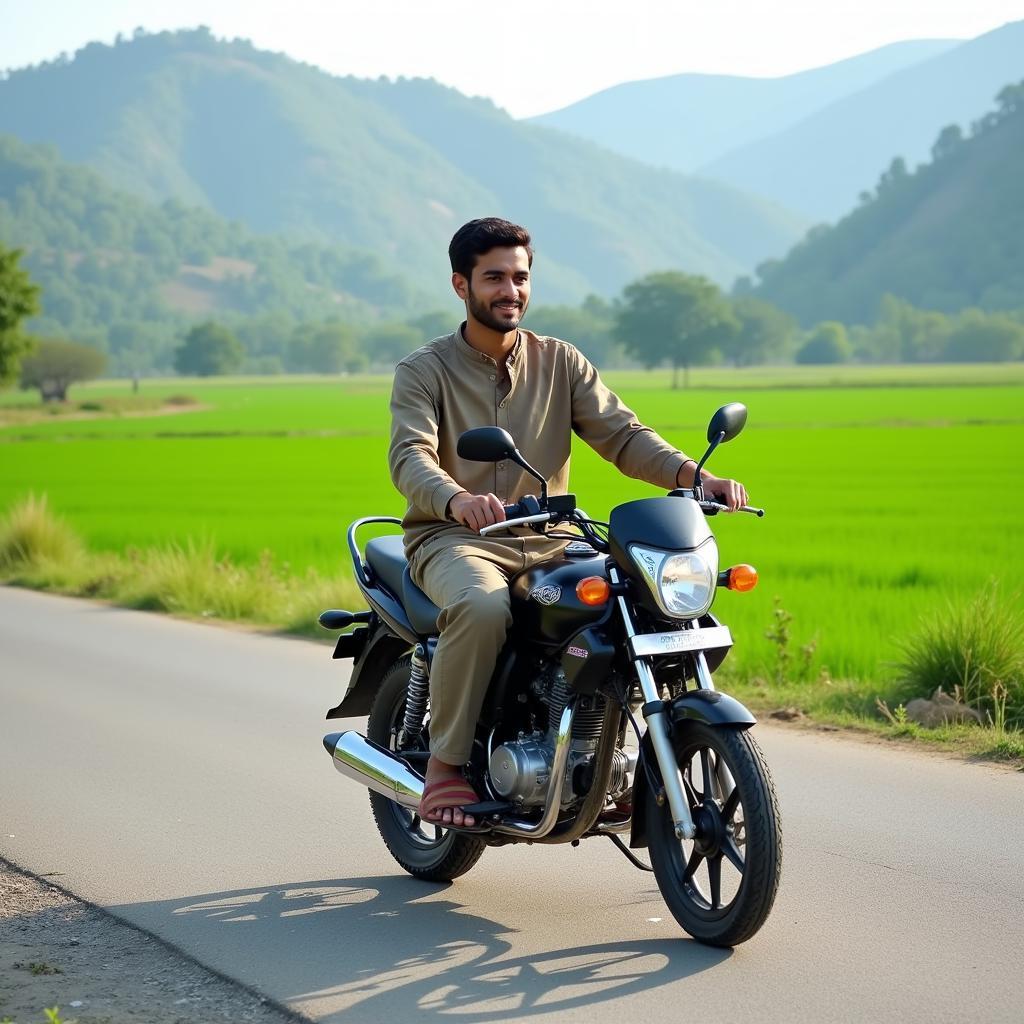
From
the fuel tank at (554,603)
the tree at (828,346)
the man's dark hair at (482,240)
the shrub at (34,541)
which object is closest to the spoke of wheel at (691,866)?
the fuel tank at (554,603)

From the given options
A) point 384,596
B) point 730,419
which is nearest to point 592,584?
point 730,419

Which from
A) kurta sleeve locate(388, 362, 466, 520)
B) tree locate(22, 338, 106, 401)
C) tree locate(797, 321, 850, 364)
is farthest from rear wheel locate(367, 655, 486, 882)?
tree locate(797, 321, 850, 364)

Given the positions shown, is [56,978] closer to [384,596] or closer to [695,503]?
[384,596]

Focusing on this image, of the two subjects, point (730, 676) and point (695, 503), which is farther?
point (730, 676)

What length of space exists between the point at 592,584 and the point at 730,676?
5.54 metres

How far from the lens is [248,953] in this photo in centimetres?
475

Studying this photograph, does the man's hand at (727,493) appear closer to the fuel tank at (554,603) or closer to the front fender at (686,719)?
the fuel tank at (554,603)

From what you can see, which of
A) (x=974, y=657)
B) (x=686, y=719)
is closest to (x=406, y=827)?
(x=686, y=719)

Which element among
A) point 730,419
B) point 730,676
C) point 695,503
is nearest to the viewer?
point 695,503

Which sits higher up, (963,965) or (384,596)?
(384,596)

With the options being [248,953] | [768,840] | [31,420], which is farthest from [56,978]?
[31,420]

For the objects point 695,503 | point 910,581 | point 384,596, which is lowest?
point 910,581

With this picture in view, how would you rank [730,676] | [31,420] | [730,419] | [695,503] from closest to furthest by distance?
[695,503]
[730,419]
[730,676]
[31,420]

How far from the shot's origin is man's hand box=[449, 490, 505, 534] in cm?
450
